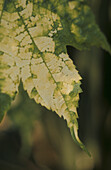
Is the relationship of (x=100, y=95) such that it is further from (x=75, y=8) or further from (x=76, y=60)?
(x=75, y=8)

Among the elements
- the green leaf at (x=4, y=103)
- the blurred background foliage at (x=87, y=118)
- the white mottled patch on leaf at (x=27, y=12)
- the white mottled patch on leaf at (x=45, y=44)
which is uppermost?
the white mottled patch on leaf at (x=27, y=12)

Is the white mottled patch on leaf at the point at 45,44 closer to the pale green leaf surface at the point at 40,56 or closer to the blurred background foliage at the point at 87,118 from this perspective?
the pale green leaf surface at the point at 40,56

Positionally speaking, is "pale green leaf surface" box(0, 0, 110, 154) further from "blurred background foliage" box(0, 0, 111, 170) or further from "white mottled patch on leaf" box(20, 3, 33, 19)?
"blurred background foliage" box(0, 0, 111, 170)

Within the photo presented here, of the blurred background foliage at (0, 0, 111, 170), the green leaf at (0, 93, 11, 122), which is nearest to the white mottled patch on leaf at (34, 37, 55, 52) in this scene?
the green leaf at (0, 93, 11, 122)

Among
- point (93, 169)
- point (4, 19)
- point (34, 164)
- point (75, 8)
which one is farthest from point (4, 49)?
point (34, 164)

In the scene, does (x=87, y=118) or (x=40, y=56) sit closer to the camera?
(x=40, y=56)

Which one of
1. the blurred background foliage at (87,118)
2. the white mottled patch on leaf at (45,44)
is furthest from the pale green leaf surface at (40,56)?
the blurred background foliage at (87,118)

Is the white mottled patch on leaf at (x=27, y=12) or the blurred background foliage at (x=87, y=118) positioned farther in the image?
the blurred background foliage at (x=87, y=118)

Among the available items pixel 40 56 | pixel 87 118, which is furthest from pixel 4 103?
pixel 87 118

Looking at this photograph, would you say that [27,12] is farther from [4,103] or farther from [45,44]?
[4,103]
